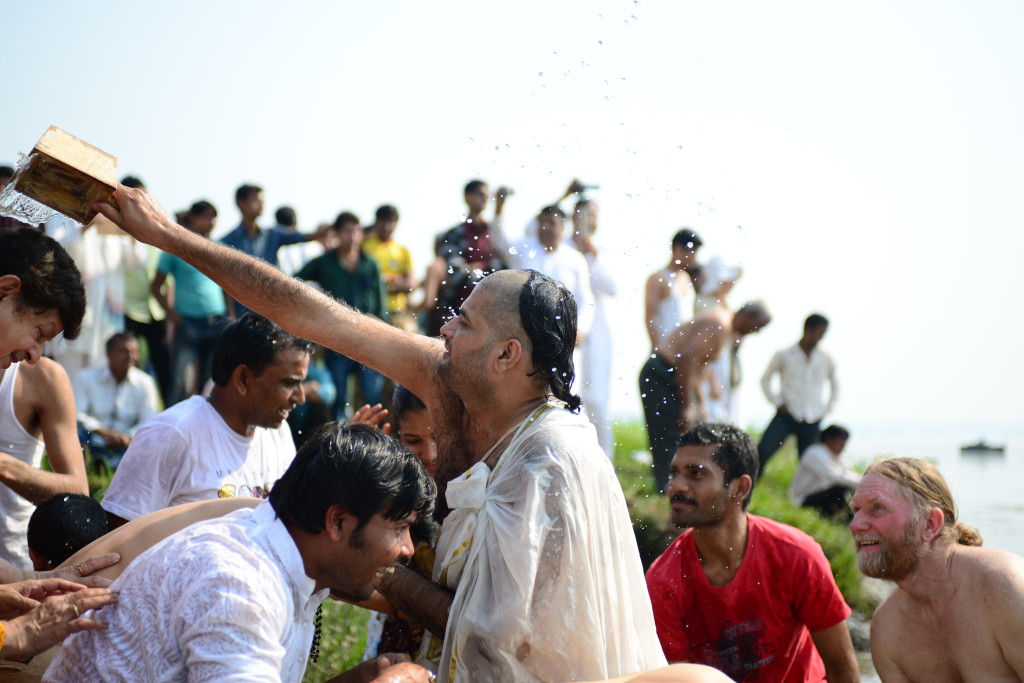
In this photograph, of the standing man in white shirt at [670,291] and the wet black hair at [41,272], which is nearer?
the wet black hair at [41,272]

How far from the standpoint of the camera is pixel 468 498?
341 cm

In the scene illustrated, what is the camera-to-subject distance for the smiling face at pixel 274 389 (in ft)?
15.5

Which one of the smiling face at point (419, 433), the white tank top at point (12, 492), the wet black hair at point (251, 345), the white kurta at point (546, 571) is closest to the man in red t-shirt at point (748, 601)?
the smiling face at point (419, 433)

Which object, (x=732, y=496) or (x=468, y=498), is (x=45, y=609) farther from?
(x=732, y=496)

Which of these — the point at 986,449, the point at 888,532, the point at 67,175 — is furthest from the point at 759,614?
the point at 986,449

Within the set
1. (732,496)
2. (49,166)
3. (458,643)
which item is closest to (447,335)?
(458,643)

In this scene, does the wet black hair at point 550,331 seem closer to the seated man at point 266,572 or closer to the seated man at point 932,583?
the seated man at point 266,572

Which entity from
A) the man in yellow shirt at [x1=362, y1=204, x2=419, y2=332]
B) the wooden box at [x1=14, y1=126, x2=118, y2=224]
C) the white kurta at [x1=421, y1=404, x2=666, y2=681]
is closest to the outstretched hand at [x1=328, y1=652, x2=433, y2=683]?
the white kurta at [x1=421, y1=404, x2=666, y2=681]

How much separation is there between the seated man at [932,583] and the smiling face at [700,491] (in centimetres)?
75

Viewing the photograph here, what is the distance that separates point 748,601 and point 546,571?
1.90 meters

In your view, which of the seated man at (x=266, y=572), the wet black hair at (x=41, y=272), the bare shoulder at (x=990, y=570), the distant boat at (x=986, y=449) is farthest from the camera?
the distant boat at (x=986, y=449)

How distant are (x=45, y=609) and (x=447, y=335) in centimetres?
155

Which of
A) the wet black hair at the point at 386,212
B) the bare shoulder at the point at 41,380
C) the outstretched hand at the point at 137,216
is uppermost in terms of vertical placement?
the wet black hair at the point at 386,212

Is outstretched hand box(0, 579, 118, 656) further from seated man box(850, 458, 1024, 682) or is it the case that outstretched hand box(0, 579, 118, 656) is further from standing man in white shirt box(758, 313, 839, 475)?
standing man in white shirt box(758, 313, 839, 475)
